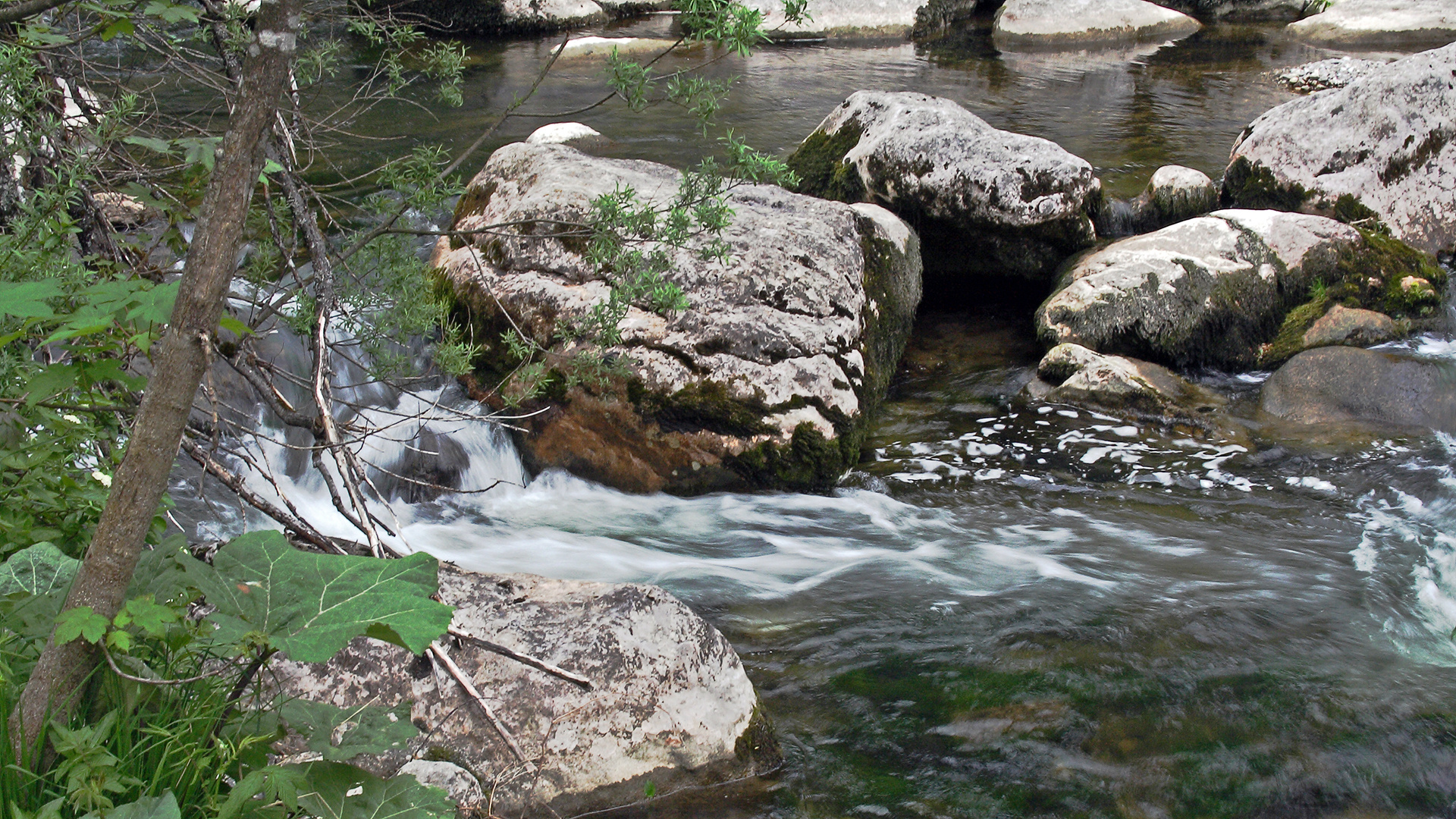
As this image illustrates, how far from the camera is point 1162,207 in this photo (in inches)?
326

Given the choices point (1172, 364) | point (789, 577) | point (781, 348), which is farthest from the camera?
point (1172, 364)

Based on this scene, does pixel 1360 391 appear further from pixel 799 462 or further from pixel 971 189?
pixel 799 462

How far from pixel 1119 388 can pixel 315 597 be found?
18.9 feet

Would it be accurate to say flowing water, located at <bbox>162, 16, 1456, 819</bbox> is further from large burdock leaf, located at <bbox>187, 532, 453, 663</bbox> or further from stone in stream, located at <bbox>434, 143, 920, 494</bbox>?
large burdock leaf, located at <bbox>187, 532, 453, 663</bbox>

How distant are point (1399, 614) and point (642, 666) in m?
3.61

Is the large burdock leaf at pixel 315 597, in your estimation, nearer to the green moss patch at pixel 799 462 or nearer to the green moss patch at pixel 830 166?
the green moss patch at pixel 799 462

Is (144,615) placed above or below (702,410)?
above

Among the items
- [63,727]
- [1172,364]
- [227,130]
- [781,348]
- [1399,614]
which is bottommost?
[1399,614]

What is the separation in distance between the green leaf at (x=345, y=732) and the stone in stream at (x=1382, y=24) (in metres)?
20.2

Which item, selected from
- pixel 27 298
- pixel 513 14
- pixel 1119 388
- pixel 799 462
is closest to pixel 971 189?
pixel 1119 388

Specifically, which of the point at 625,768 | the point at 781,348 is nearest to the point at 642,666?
the point at 625,768

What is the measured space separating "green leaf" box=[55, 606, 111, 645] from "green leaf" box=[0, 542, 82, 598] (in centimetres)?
43

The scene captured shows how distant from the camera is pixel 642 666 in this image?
2877 millimetres

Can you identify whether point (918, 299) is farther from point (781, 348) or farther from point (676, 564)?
point (676, 564)
